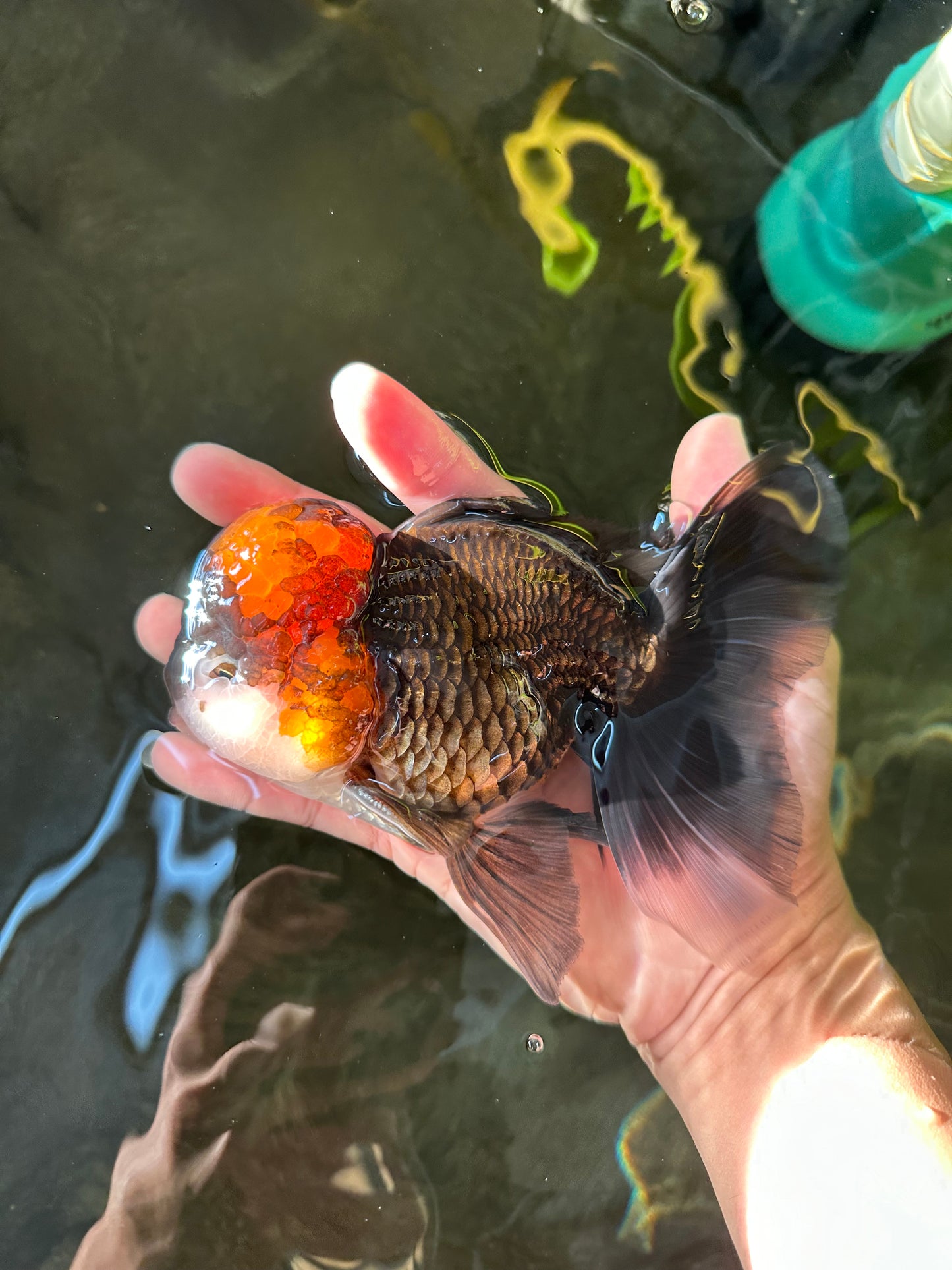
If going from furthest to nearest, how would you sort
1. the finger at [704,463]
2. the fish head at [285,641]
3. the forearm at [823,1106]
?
the finger at [704,463] → the forearm at [823,1106] → the fish head at [285,641]

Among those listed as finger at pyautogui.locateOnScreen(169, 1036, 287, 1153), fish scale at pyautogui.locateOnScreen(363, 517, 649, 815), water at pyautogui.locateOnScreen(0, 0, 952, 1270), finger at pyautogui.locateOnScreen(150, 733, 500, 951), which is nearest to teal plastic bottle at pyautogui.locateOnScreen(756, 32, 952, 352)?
water at pyautogui.locateOnScreen(0, 0, 952, 1270)

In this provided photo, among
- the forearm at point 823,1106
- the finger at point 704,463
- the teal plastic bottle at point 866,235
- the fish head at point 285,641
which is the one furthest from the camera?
the teal plastic bottle at point 866,235

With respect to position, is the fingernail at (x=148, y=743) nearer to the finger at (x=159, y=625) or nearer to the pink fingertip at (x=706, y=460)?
the finger at (x=159, y=625)

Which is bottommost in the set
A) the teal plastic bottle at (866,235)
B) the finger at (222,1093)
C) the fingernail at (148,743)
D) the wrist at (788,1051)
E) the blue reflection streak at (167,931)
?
the finger at (222,1093)

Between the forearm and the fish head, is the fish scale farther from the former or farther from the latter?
the forearm

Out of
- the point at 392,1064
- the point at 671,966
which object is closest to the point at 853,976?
the point at 671,966

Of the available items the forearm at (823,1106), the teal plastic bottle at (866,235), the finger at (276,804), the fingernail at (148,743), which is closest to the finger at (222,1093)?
the finger at (276,804)

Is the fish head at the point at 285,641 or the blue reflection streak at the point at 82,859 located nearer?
the fish head at the point at 285,641

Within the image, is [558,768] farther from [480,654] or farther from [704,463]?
[704,463]
